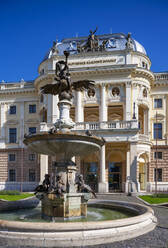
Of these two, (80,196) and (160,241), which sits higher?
(80,196)

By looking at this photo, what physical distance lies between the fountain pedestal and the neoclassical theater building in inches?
874

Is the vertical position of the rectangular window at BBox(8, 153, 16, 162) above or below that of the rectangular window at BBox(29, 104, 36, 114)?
below

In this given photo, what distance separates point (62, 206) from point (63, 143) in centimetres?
252

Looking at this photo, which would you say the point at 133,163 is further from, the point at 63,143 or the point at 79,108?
the point at 63,143

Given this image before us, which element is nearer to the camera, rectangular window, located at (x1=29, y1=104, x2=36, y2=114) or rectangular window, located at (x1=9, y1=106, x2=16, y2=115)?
rectangular window, located at (x1=29, y1=104, x2=36, y2=114)

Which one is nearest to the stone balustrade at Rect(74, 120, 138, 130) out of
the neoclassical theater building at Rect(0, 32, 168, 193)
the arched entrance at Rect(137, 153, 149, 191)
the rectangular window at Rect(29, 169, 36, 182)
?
the neoclassical theater building at Rect(0, 32, 168, 193)

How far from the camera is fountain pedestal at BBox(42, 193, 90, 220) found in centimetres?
1105

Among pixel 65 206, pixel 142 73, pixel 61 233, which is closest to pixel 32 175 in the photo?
pixel 142 73

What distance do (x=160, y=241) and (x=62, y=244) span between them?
3.26 m

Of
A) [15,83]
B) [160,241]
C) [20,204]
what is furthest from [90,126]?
[160,241]

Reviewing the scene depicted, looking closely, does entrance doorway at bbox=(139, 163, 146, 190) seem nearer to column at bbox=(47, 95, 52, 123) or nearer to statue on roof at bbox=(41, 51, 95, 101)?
column at bbox=(47, 95, 52, 123)

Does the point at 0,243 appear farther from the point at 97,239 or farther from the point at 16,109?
the point at 16,109

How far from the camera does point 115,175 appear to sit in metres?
39.4

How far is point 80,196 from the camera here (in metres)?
11.7
